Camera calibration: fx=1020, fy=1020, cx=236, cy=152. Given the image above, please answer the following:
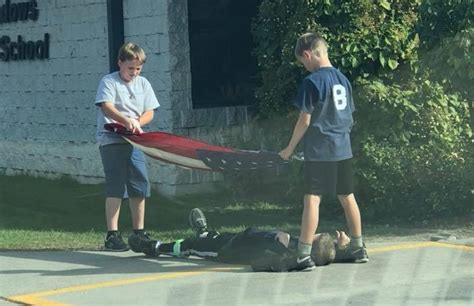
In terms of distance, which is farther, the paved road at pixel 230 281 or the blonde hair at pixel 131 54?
the blonde hair at pixel 131 54

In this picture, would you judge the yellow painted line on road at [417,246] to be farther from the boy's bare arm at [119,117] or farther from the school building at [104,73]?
the school building at [104,73]

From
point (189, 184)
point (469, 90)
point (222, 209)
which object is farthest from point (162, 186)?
point (469, 90)

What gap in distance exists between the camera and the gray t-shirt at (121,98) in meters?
9.01

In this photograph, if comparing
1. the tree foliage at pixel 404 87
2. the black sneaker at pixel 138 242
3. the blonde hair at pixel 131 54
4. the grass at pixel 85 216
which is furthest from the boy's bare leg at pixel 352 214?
the tree foliage at pixel 404 87

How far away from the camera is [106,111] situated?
29.4 ft

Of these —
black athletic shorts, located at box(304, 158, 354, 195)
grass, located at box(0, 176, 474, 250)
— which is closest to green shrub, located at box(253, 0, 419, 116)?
grass, located at box(0, 176, 474, 250)

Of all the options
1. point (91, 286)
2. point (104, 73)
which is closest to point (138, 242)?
point (91, 286)

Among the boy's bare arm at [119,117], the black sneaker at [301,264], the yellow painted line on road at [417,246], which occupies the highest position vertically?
the boy's bare arm at [119,117]

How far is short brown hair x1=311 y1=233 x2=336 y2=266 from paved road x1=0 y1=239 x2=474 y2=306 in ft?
0.23

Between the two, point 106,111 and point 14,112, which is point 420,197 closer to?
point 106,111

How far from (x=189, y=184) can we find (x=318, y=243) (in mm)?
5374

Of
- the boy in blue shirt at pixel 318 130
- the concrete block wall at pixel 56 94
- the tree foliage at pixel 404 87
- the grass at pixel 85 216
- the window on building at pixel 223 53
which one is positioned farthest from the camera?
the concrete block wall at pixel 56 94

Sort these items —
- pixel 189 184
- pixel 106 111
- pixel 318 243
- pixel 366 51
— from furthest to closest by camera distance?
pixel 189 184
pixel 366 51
pixel 106 111
pixel 318 243

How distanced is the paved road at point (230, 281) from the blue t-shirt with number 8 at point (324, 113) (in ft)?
3.10
